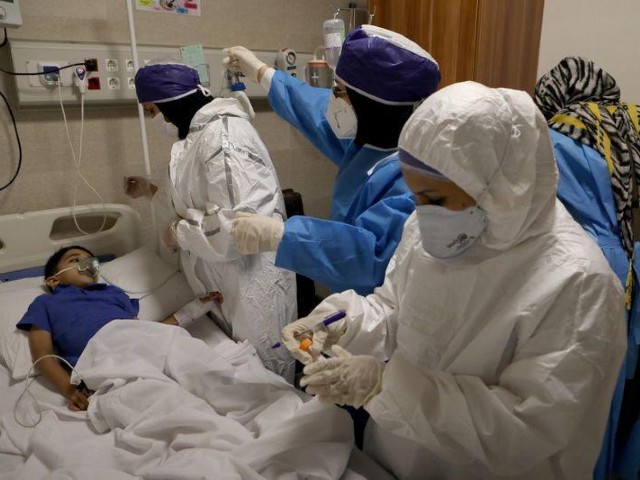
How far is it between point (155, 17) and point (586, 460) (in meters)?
2.39

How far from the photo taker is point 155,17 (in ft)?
7.63

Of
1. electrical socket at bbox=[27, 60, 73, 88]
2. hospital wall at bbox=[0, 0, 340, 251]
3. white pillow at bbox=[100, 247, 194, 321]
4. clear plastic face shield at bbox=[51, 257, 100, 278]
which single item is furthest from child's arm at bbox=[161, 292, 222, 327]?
electrical socket at bbox=[27, 60, 73, 88]

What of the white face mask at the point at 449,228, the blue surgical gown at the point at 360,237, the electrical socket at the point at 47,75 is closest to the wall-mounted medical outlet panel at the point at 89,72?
the electrical socket at the point at 47,75

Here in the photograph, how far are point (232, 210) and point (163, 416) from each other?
70cm

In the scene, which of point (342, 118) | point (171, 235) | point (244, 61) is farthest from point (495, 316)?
point (244, 61)

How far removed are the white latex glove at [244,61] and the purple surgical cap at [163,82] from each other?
0.82 feet

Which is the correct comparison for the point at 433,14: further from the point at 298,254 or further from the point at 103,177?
the point at 103,177

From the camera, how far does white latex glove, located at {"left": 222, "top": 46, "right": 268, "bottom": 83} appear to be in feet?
6.68

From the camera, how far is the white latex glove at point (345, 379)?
959 mm

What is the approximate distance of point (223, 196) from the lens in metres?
1.71

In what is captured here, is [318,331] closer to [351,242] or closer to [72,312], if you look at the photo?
[351,242]

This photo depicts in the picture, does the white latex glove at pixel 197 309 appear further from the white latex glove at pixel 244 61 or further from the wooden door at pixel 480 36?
the wooden door at pixel 480 36

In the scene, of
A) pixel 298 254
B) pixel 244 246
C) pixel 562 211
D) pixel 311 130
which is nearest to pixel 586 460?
pixel 562 211

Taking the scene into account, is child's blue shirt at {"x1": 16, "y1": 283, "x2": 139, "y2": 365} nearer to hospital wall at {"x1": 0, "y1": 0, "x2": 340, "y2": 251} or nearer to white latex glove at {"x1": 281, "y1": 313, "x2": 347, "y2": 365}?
hospital wall at {"x1": 0, "y1": 0, "x2": 340, "y2": 251}
